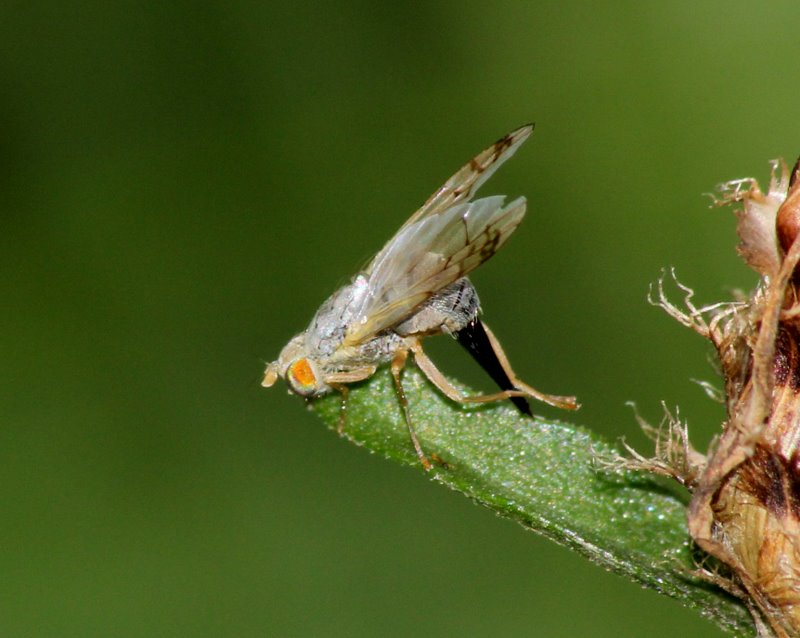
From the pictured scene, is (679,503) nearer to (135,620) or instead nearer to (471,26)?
(135,620)

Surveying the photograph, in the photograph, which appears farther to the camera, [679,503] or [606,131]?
[606,131]

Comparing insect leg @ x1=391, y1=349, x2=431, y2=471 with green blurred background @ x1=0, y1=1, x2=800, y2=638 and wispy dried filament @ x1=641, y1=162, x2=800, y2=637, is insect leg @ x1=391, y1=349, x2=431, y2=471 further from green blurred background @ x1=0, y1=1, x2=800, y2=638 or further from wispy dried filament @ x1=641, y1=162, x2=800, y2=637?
green blurred background @ x1=0, y1=1, x2=800, y2=638

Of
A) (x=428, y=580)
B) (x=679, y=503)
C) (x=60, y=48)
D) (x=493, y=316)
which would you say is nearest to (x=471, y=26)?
(x=493, y=316)

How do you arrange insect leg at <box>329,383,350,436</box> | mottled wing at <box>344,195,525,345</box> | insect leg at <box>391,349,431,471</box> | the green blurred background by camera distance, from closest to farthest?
insect leg at <box>391,349,431,471</box> < insect leg at <box>329,383,350,436</box> < mottled wing at <box>344,195,525,345</box> < the green blurred background

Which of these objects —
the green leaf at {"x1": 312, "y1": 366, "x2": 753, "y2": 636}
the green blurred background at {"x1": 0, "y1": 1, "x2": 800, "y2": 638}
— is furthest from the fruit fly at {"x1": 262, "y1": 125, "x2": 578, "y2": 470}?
the green blurred background at {"x1": 0, "y1": 1, "x2": 800, "y2": 638}

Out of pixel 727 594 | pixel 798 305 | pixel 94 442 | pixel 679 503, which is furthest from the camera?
pixel 94 442

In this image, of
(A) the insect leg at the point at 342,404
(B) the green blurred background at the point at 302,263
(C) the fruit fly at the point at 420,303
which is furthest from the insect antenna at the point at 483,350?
(B) the green blurred background at the point at 302,263

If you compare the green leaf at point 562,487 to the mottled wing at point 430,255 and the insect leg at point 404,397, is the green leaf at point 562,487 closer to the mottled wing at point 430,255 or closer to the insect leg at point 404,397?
the insect leg at point 404,397
